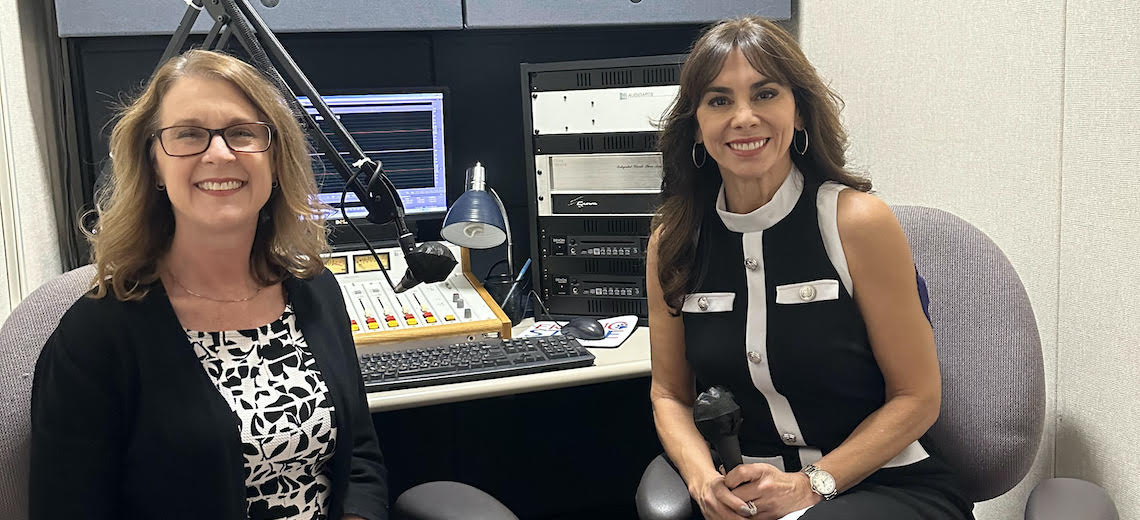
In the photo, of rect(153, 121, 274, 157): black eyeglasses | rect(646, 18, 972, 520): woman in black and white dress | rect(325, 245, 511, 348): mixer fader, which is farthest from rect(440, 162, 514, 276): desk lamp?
rect(153, 121, 274, 157): black eyeglasses

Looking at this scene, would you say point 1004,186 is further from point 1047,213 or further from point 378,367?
point 378,367

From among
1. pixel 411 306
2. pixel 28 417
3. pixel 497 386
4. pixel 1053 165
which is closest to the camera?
pixel 28 417

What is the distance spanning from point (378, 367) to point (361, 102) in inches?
27.5

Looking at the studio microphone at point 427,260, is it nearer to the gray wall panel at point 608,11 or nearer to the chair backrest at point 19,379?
the chair backrest at point 19,379

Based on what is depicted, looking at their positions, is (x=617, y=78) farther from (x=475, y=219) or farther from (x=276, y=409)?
(x=276, y=409)

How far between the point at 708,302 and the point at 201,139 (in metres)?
0.76

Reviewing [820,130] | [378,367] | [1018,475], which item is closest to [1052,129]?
[820,130]

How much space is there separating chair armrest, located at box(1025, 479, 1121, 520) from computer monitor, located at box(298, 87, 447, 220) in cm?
136

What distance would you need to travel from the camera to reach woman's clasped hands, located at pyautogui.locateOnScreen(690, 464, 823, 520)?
1221 mm

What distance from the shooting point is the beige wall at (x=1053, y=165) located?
1291 millimetres

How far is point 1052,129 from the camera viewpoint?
1407mm

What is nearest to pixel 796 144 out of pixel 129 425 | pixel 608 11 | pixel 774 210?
pixel 774 210

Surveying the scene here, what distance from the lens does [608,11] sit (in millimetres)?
1958

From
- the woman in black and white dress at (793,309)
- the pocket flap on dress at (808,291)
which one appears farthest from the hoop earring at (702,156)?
the pocket flap on dress at (808,291)
